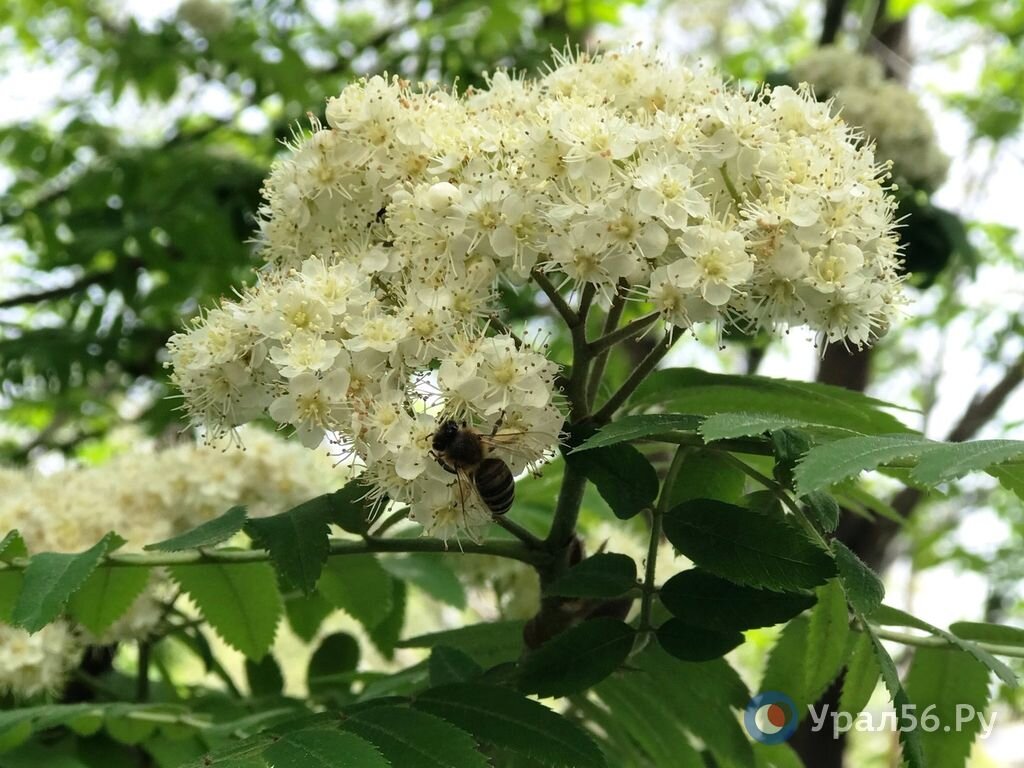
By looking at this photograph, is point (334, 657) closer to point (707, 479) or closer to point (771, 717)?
point (771, 717)

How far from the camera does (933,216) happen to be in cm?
334

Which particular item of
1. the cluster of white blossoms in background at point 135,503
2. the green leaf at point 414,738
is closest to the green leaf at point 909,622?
the green leaf at point 414,738

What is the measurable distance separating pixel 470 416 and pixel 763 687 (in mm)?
736

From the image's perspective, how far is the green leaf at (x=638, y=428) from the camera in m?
1.21

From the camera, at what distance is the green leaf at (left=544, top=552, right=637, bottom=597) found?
1425 mm

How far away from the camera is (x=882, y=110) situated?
3.85 meters

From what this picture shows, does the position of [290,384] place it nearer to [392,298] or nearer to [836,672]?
[392,298]

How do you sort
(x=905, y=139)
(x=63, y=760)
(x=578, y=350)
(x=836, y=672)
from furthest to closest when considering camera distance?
1. (x=905, y=139)
2. (x=63, y=760)
3. (x=836, y=672)
4. (x=578, y=350)

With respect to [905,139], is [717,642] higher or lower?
lower

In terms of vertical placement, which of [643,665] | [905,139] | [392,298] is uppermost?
[905,139]

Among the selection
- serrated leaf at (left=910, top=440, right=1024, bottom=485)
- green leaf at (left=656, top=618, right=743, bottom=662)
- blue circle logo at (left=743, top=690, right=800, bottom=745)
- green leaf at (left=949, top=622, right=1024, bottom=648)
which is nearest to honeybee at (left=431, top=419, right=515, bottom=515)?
green leaf at (left=656, top=618, right=743, bottom=662)

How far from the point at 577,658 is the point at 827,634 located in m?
0.34

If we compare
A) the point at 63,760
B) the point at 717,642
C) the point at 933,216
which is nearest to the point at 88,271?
the point at 63,760

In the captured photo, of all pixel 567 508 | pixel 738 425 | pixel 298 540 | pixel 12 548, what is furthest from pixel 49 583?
pixel 738 425
